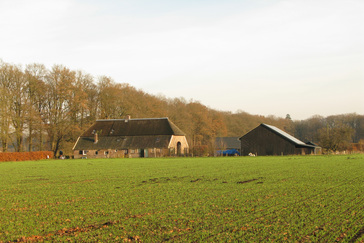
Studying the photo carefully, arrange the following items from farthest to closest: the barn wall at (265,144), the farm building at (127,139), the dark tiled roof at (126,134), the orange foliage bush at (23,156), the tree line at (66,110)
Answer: the dark tiled roof at (126,134), the farm building at (127,139), the barn wall at (265,144), the tree line at (66,110), the orange foliage bush at (23,156)

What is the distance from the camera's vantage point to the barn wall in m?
60.5

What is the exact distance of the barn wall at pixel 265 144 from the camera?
60.5 metres

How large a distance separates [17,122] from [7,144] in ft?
12.0

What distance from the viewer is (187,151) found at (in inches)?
2454

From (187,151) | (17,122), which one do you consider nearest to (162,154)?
(187,151)

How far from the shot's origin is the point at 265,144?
2450 inches

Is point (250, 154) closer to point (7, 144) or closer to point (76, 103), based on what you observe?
point (76, 103)

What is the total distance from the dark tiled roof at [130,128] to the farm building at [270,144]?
1266 cm

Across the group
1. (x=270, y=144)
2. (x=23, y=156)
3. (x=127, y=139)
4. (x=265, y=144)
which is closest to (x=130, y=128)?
(x=127, y=139)

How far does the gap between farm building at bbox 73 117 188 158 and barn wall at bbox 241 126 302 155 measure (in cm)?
1124

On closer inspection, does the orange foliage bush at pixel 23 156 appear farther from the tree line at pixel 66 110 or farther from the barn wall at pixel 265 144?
the barn wall at pixel 265 144

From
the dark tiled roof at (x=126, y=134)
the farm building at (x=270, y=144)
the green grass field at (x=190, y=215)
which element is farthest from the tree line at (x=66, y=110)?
the green grass field at (x=190, y=215)

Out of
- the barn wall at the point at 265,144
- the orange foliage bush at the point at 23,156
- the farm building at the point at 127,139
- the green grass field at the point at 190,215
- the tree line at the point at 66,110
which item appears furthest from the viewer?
the farm building at the point at 127,139

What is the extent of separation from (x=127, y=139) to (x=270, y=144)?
79.4 ft
